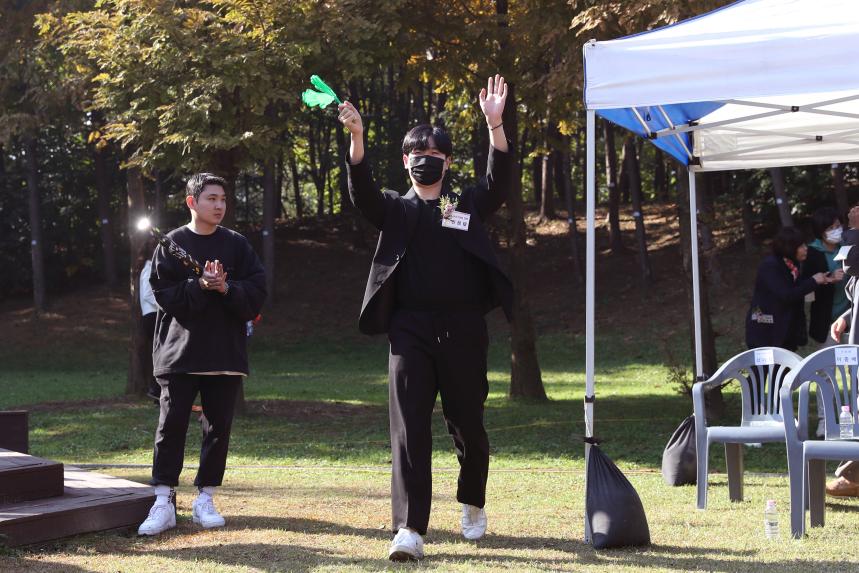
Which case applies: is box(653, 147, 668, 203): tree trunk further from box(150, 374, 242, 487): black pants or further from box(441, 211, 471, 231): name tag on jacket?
box(441, 211, 471, 231): name tag on jacket

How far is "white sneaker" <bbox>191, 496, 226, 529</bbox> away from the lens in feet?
17.4

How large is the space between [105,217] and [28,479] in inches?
906

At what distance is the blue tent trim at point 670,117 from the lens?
6504mm

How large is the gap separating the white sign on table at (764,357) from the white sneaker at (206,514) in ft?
10.7

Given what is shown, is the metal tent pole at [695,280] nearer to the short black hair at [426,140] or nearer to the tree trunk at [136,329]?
the short black hair at [426,140]

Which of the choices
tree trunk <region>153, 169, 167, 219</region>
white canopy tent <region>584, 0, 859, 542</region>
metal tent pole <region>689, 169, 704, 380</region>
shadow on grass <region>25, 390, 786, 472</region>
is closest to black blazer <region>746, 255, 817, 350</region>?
metal tent pole <region>689, 169, 704, 380</region>

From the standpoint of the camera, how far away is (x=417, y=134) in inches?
187

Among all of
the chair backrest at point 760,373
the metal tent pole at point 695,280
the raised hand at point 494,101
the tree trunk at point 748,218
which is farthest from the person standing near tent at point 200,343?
the tree trunk at point 748,218

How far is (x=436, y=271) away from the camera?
4.66 metres

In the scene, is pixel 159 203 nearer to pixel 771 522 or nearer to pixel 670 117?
pixel 670 117

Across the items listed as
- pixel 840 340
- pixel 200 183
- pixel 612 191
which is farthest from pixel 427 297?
pixel 612 191

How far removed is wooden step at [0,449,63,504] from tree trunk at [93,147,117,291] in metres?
22.4

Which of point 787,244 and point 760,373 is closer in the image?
point 760,373

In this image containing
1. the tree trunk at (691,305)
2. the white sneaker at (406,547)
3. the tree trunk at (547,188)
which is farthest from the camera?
the tree trunk at (547,188)
